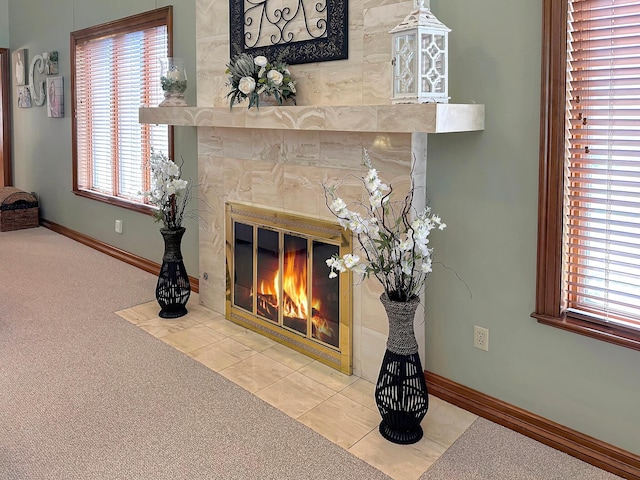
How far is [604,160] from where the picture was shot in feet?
6.90

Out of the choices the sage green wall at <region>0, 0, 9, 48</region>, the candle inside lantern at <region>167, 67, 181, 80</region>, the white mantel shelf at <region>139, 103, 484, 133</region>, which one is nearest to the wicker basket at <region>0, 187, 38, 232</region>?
the sage green wall at <region>0, 0, 9, 48</region>

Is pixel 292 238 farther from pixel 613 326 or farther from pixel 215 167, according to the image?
pixel 613 326

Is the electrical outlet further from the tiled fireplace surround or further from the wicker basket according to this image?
the wicker basket

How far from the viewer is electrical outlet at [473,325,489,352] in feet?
8.34

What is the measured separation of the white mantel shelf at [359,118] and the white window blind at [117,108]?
4.85 ft

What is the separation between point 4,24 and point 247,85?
546 cm

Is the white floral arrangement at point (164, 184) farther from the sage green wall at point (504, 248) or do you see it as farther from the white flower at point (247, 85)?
the sage green wall at point (504, 248)

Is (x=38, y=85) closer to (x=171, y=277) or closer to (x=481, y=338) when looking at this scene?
(x=171, y=277)

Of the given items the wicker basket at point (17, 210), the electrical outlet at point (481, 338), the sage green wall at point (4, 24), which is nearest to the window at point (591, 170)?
the electrical outlet at point (481, 338)

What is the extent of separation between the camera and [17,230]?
648 centimetres

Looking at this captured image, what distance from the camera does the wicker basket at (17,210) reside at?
6.39m

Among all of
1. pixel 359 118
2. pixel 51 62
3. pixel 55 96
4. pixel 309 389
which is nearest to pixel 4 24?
pixel 51 62

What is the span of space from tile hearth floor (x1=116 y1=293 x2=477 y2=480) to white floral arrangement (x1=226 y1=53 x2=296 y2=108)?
1404 mm

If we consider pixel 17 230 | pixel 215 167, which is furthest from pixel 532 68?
pixel 17 230
